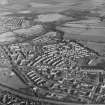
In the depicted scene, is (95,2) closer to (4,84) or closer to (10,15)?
(10,15)

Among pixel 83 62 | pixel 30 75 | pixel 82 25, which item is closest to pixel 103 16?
pixel 82 25

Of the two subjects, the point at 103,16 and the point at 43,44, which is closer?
the point at 43,44

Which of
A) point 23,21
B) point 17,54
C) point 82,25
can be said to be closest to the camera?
point 17,54

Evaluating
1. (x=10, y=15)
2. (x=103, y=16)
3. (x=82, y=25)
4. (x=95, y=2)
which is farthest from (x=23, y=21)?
(x=95, y=2)

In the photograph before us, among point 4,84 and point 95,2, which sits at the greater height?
point 95,2

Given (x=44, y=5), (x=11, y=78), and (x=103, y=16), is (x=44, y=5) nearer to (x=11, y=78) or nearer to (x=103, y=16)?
(x=103, y=16)

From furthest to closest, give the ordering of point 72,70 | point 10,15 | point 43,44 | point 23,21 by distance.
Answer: point 10,15 < point 23,21 < point 43,44 < point 72,70
